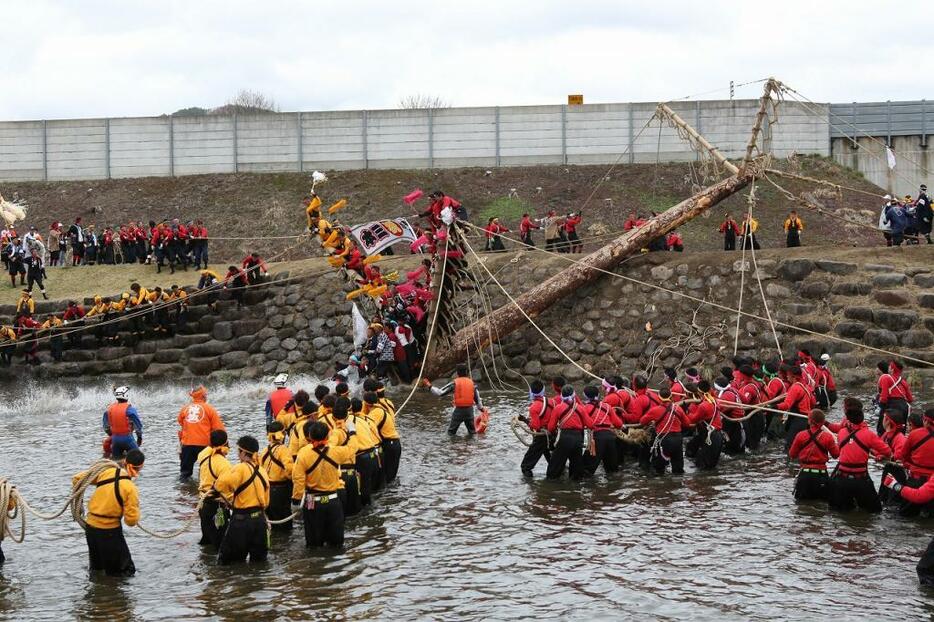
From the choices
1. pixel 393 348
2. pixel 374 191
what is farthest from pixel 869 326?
pixel 374 191

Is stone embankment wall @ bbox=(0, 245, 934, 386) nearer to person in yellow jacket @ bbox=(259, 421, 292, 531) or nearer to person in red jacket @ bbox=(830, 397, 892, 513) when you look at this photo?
person in red jacket @ bbox=(830, 397, 892, 513)

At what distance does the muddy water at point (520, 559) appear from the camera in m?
10.4

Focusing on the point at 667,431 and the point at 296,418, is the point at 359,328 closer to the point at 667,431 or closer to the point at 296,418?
the point at 296,418

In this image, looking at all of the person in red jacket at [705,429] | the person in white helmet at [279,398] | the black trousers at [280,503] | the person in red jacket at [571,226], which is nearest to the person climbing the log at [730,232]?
the person in red jacket at [571,226]

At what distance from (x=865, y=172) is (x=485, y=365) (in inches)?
865

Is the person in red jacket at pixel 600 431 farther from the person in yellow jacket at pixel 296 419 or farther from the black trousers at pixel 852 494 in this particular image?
the person in yellow jacket at pixel 296 419

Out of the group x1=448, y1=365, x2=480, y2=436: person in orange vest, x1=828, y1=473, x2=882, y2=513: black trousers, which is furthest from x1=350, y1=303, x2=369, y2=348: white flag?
x1=828, y1=473, x2=882, y2=513: black trousers

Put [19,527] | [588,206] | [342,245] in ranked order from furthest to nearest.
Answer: [588,206] < [342,245] < [19,527]

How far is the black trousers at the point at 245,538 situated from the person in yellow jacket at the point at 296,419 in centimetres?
133

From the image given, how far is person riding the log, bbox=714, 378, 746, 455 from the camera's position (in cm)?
1647

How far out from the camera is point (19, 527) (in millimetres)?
13875

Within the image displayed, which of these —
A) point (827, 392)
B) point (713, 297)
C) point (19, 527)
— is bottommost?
point (19, 527)

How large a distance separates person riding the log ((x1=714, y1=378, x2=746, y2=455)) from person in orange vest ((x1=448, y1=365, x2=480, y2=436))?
4.21 metres

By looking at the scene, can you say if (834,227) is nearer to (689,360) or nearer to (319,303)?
(689,360)
